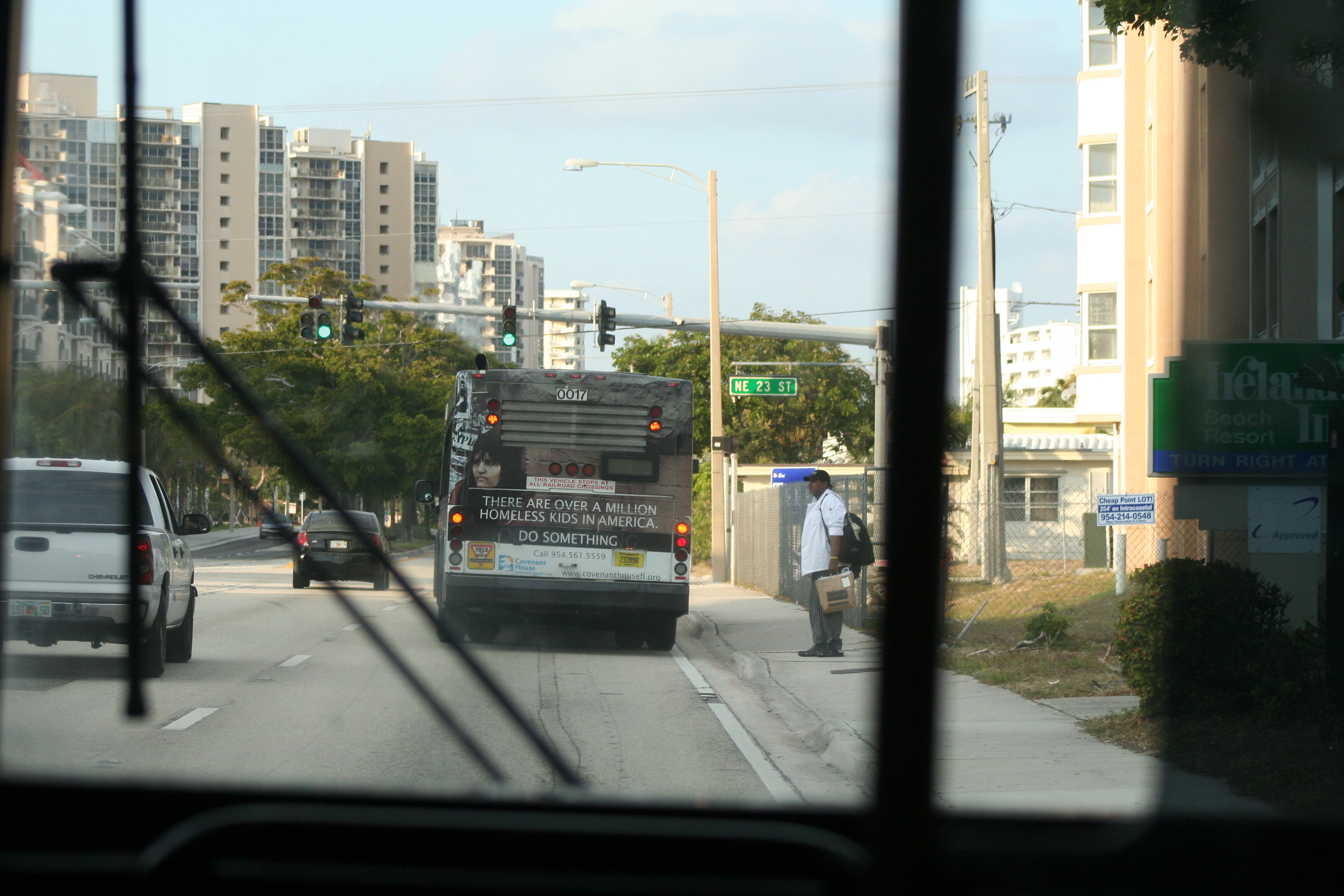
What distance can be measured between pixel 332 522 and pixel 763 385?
22.4 meters

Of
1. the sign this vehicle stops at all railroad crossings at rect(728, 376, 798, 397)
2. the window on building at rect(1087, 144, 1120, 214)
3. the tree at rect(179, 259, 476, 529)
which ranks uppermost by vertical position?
the window on building at rect(1087, 144, 1120, 214)

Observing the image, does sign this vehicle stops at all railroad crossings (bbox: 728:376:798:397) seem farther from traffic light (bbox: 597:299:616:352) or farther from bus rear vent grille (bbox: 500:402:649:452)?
bus rear vent grille (bbox: 500:402:649:452)

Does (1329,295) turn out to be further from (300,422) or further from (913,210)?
(913,210)

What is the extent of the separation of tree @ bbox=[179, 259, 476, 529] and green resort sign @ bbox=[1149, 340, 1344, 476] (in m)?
6.16

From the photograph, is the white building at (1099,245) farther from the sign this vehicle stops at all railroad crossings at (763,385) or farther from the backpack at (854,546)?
the backpack at (854,546)

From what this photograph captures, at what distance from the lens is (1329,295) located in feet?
40.1

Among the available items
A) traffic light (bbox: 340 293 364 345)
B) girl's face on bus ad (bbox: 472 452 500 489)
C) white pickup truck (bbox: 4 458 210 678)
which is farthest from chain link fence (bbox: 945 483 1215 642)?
traffic light (bbox: 340 293 364 345)

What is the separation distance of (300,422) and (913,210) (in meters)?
3.23

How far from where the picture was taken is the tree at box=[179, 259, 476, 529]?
8.38ft

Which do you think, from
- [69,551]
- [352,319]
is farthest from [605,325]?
[69,551]

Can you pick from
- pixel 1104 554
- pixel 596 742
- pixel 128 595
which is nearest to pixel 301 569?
pixel 128 595

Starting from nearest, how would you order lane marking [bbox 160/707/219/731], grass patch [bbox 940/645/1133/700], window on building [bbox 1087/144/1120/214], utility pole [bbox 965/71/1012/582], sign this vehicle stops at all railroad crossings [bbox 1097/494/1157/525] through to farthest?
lane marking [bbox 160/707/219/731] → grass patch [bbox 940/645/1133/700] → sign this vehicle stops at all railroad crossings [bbox 1097/494/1157/525] → utility pole [bbox 965/71/1012/582] → window on building [bbox 1087/144/1120/214]

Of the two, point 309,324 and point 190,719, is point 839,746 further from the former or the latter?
point 190,719

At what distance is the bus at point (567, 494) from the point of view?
46.6 ft
